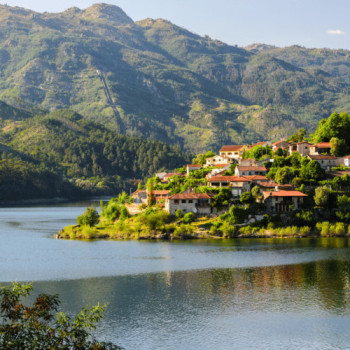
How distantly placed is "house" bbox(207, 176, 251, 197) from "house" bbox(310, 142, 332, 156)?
25629 mm

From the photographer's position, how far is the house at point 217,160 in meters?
154

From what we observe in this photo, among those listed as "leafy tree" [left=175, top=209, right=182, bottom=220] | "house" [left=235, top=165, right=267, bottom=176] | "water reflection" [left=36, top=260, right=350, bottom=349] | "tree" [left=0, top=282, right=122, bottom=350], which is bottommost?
"water reflection" [left=36, top=260, right=350, bottom=349]

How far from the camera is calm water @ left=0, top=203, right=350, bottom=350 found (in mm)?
53062

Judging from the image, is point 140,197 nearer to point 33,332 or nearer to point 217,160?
point 217,160

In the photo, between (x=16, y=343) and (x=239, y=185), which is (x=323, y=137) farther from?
(x=16, y=343)

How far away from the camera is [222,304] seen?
63.6 meters

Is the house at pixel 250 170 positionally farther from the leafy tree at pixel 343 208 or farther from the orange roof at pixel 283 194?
the leafy tree at pixel 343 208

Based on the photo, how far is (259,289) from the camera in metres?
69.8

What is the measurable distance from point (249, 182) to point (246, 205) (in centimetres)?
716

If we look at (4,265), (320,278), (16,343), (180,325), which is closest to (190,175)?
(4,265)

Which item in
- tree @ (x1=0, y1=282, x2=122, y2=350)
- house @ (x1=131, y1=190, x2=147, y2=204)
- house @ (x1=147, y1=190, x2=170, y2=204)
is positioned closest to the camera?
tree @ (x1=0, y1=282, x2=122, y2=350)

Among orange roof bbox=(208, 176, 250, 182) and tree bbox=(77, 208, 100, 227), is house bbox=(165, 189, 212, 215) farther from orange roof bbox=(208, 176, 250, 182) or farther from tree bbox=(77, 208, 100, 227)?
tree bbox=(77, 208, 100, 227)

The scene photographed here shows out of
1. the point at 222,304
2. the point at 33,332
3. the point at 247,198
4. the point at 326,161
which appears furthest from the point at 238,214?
the point at 33,332

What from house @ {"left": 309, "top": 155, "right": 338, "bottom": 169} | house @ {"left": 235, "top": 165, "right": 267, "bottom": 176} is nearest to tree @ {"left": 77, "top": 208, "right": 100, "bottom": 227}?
house @ {"left": 235, "top": 165, "right": 267, "bottom": 176}
